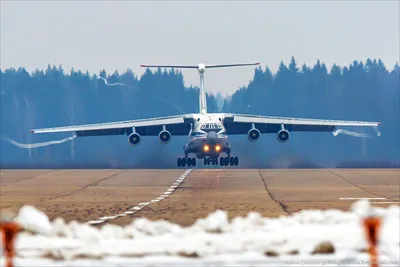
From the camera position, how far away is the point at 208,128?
164 feet

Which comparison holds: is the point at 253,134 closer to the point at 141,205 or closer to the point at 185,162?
the point at 185,162

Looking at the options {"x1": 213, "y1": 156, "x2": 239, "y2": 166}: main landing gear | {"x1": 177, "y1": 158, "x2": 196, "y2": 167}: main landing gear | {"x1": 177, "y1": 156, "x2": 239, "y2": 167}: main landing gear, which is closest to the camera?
{"x1": 177, "y1": 156, "x2": 239, "y2": 167}: main landing gear

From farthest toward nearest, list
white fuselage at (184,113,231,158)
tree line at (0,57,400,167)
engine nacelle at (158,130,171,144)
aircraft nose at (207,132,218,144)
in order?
tree line at (0,57,400,167), engine nacelle at (158,130,171,144), white fuselage at (184,113,231,158), aircraft nose at (207,132,218,144)

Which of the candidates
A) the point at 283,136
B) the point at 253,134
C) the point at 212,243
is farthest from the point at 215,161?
the point at 212,243

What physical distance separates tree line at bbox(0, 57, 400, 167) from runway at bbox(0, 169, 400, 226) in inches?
1031

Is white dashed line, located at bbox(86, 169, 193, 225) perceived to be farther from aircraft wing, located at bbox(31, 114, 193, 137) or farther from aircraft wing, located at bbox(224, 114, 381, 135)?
aircraft wing, located at bbox(224, 114, 381, 135)

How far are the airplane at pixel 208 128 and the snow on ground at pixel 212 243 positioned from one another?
3713cm

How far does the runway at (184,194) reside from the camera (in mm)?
20663

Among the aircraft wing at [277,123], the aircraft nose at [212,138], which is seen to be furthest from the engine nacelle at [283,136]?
the aircraft nose at [212,138]

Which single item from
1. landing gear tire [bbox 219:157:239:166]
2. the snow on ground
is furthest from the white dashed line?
landing gear tire [bbox 219:157:239:166]

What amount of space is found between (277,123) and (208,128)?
20.3 feet

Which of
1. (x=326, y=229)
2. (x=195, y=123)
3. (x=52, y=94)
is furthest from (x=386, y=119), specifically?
(x=326, y=229)

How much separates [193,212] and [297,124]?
1394 inches

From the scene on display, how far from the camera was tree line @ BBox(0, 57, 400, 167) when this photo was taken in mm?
71938
